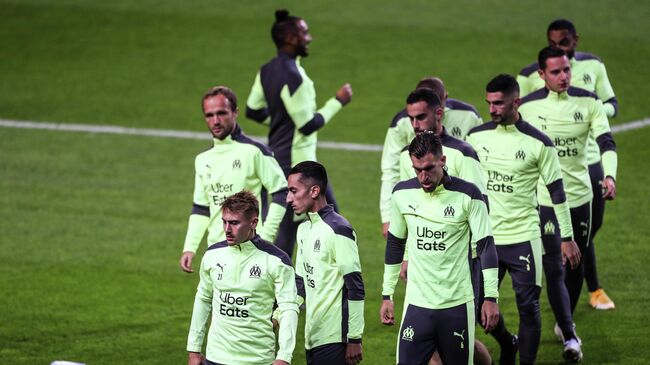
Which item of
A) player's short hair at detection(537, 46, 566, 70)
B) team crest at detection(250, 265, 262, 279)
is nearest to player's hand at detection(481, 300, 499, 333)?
team crest at detection(250, 265, 262, 279)

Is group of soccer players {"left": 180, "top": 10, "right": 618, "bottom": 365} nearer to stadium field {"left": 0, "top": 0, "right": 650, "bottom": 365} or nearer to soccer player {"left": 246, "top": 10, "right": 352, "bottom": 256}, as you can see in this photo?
soccer player {"left": 246, "top": 10, "right": 352, "bottom": 256}

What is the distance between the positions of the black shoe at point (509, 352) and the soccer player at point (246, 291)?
248 cm

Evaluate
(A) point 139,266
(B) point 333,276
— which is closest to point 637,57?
(A) point 139,266

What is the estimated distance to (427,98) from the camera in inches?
326

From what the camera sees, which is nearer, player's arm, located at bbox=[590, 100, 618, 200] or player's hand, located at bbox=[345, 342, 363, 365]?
player's hand, located at bbox=[345, 342, 363, 365]

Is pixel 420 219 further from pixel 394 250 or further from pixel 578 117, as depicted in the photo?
pixel 578 117

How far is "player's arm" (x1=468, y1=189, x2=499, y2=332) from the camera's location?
7.39 m

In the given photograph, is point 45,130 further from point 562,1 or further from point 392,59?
point 562,1

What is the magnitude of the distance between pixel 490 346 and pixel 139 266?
443 cm

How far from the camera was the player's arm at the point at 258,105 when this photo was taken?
11211 mm

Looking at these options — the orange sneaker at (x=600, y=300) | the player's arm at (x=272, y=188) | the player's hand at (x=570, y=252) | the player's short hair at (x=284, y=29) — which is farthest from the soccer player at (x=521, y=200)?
the player's short hair at (x=284, y=29)

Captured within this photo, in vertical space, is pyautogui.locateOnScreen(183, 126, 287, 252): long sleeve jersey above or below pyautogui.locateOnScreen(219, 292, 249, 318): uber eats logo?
above

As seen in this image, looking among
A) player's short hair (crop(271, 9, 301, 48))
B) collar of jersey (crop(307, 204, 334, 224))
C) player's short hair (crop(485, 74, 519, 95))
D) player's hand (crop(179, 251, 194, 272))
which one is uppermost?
player's short hair (crop(271, 9, 301, 48))

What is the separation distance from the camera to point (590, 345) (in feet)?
32.5
